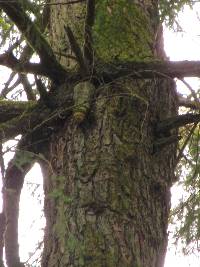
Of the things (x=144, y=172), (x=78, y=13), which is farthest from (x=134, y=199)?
(x=78, y=13)

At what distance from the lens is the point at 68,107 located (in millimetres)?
2809

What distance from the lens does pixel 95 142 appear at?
108 inches

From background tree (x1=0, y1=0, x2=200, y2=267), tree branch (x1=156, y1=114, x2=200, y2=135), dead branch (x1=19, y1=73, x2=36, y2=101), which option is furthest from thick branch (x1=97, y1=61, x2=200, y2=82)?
dead branch (x1=19, y1=73, x2=36, y2=101)

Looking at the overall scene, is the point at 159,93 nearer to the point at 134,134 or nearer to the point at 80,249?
the point at 134,134

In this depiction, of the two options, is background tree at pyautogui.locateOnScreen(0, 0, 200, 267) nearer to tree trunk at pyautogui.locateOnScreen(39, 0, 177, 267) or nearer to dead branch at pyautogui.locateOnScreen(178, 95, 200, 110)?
tree trunk at pyautogui.locateOnScreen(39, 0, 177, 267)

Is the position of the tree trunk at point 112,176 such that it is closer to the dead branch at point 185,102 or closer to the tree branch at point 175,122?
the tree branch at point 175,122

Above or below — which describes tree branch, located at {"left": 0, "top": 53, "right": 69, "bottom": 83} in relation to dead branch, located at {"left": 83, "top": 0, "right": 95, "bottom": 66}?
below

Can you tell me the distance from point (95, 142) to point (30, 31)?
0.62m

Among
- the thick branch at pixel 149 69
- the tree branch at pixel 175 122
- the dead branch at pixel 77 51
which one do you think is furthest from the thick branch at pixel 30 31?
the tree branch at pixel 175 122

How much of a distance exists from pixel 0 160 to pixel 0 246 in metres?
0.39

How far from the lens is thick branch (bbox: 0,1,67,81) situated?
2.49 meters

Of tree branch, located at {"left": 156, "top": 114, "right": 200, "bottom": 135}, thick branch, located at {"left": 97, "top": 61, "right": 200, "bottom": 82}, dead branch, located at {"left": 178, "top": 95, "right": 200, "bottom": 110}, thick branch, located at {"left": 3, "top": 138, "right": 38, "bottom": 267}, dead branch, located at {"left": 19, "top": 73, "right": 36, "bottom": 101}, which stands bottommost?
thick branch, located at {"left": 3, "top": 138, "right": 38, "bottom": 267}

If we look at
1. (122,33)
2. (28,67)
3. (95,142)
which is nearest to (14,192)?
(95,142)

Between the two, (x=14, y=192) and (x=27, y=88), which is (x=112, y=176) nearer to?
(x=14, y=192)
